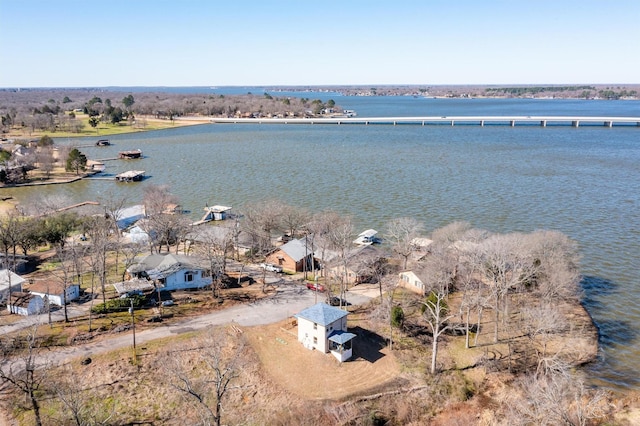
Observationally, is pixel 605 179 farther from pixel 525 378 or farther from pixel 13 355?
pixel 13 355

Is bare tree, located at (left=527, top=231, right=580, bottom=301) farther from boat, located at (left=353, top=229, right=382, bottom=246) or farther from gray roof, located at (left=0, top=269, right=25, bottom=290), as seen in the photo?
gray roof, located at (left=0, top=269, right=25, bottom=290)

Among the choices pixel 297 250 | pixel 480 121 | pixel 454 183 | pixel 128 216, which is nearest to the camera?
pixel 297 250

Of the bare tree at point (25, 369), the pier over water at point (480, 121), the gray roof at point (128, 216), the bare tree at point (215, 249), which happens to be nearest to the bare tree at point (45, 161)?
the gray roof at point (128, 216)

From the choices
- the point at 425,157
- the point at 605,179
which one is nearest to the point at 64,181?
the point at 425,157

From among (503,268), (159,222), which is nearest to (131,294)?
(159,222)

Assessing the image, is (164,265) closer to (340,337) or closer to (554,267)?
(340,337)
